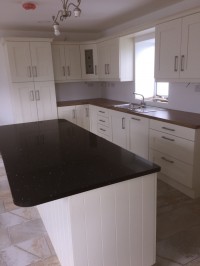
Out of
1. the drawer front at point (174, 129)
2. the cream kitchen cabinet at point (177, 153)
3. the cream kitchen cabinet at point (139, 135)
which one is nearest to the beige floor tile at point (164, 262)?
the cream kitchen cabinet at point (177, 153)

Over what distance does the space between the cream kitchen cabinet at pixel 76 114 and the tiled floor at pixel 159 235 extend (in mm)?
2262

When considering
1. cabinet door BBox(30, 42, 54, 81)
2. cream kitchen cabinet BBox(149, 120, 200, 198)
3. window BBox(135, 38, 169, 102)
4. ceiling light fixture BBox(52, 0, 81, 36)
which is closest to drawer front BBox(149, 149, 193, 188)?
cream kitchen cabinet BBox(149, 120, 200, 198)

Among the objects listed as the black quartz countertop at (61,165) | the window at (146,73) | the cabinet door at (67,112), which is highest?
the window at (146,73)

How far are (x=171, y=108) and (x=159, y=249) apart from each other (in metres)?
2.18

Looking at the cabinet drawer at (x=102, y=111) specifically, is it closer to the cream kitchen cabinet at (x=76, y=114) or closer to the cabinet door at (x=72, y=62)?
the cream kitchen cabinet at (x=76, y=114)

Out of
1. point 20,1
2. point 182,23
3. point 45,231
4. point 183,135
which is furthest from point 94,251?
point 20,1

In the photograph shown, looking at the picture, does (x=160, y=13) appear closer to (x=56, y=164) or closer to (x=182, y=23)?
(x=182, y=23)

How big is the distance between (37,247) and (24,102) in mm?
2929

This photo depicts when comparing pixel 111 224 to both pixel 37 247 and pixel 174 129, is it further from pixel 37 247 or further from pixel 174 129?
pixel 174 129

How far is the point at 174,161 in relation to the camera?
278 centimetres

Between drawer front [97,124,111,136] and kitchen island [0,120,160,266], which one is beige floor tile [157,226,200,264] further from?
drawer front [97,124,111,136]

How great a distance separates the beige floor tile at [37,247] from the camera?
1.88 metres

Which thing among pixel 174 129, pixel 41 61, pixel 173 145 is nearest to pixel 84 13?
pixel 41 61

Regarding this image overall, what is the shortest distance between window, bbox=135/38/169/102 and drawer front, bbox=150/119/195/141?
3.14 feet
